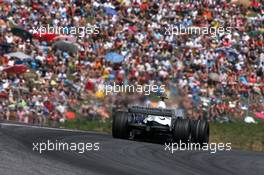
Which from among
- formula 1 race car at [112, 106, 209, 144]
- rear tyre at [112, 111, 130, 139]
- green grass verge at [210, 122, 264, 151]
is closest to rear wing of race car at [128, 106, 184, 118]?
formula 1 race car at [112, 106, 209, 144]

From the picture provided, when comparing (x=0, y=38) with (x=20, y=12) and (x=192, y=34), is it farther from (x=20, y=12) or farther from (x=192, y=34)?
(x=192, y=34)

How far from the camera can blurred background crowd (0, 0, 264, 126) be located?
27938 millimetres

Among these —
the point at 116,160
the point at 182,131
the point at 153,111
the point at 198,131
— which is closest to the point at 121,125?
the point at 153,111

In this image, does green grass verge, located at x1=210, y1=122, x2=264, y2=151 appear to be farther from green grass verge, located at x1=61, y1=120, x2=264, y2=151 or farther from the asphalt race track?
the asphalt race track

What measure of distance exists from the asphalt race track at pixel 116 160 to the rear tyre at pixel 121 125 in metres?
0.71

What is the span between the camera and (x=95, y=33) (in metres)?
34.1

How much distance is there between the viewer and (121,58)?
1277 inches

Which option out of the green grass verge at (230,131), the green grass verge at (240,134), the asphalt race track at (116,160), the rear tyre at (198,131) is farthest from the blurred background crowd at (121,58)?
the asphalt race track at (116,160)

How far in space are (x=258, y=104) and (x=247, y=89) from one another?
2.19 meters

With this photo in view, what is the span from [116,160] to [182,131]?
17.8ft

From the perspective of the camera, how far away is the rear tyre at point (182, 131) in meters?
19.8

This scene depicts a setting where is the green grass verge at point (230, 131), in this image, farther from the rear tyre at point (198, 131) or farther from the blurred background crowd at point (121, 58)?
the rear tyre at point (198, 131)

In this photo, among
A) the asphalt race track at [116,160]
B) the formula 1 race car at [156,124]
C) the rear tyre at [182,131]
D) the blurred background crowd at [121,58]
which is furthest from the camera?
the blurred background crowd at [121,58]

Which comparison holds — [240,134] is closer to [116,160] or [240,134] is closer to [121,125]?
[121,125]
